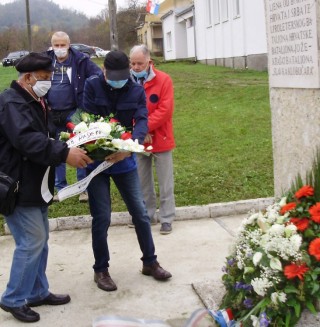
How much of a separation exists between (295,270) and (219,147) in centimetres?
612

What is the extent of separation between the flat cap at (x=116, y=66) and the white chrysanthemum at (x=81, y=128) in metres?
0.48

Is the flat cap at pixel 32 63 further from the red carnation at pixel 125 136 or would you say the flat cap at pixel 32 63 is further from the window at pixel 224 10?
the window at pixel 224 10

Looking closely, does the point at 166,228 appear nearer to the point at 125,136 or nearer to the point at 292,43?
the point at 125,136

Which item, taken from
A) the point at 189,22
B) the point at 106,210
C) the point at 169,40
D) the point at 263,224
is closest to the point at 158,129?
the point at 106,210

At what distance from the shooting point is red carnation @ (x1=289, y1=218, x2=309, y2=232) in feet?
10.7

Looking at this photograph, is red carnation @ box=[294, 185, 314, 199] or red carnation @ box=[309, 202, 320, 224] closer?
red carnation @ box=[309, 202, 320, 224]

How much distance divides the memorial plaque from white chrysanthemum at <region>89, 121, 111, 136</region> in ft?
4.04

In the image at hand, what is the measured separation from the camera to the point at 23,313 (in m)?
3.93

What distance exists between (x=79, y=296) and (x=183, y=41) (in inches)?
1409

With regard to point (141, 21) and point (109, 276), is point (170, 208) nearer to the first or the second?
point (109, 276)

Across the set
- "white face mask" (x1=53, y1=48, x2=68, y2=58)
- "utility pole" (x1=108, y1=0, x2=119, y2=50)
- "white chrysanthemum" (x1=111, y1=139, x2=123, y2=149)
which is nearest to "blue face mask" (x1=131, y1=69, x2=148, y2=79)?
"white face mask" (x1=53, y1=48, x2=68, y2=58)

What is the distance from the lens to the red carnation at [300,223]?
3254 millimetres

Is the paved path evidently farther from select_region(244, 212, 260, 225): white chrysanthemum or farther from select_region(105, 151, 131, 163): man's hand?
select_region(105, 151, 131, 163): man's hand

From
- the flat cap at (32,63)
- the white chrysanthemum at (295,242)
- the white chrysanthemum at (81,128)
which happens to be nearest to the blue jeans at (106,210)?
the white chrysanthemum at (81,128)
